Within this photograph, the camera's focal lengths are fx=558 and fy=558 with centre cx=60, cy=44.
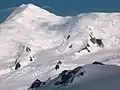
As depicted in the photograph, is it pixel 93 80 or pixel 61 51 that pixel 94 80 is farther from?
Result: pixel 61 51

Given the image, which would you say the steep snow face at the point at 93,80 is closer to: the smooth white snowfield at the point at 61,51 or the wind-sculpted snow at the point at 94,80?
the wind-sculpted snow at the point at 94,80

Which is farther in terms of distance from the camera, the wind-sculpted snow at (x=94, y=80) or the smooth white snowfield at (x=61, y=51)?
the smooth white snowfield at (x=61, y=51)

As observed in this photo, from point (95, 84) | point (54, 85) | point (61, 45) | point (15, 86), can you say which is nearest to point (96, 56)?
point (61, 45)

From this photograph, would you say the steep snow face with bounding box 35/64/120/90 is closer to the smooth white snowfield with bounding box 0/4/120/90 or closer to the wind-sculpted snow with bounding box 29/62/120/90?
the wind-sculpted snow with bounding box 29/62/120/90

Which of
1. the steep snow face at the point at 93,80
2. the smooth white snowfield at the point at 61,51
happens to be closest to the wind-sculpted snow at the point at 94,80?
the steep snow face at the point at 93,80

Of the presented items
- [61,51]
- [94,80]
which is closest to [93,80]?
[94,80]

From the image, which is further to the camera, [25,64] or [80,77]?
[25,64]

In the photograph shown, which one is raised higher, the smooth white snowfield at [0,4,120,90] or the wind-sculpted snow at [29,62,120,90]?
the smooth white snowfield at [0,4,120,90]

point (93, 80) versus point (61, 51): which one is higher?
point (61, 51)

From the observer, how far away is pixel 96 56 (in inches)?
6855

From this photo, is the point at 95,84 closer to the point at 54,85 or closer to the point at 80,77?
the point at 80,77

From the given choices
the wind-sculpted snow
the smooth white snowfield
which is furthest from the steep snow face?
the smooth white snowfield

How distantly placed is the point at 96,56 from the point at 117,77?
335ft

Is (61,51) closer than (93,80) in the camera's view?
No
